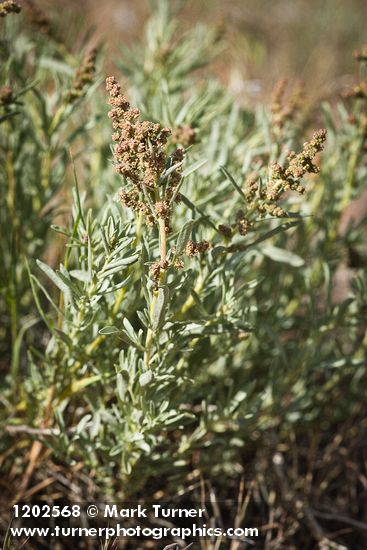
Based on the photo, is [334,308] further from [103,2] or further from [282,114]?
[103,2]

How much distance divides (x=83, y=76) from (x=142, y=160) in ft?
2.09

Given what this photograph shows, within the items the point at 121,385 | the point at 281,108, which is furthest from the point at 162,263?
the point at 281,108

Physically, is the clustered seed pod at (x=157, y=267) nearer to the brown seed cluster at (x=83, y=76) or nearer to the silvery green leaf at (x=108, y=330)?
the silvery green leaf at (x=108, y=330)

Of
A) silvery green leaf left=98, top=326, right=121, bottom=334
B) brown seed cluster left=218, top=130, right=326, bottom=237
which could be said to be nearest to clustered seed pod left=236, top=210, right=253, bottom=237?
brown seed cluster left=218, top=130, right=326, bottom=237

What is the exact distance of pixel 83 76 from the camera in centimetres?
132

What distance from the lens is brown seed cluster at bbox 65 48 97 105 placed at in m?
1.32

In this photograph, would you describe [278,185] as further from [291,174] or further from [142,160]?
[142,160]

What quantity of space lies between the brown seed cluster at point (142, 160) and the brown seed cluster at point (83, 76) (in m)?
0.50

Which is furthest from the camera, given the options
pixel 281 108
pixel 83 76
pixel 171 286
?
pixel 281 108

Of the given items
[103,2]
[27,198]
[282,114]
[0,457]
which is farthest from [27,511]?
[103,2]

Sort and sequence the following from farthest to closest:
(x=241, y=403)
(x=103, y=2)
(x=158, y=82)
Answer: (x=103, y=2)
(x=158, y=82)
(x=241, y=403)

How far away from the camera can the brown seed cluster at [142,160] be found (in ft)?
2.71

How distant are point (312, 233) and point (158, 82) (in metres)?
0.79

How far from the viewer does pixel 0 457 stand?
1417 mm
